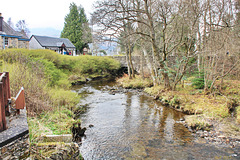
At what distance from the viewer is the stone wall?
2.08 metres

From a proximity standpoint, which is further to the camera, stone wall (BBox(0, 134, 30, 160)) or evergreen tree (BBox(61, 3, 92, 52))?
evergreen tree (BBox(61, 3, 92, 52))

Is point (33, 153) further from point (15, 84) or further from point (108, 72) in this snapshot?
point (108, 72)

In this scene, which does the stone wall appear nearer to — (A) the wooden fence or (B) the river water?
(A) the wooden fence

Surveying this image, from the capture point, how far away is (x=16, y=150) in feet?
7.30

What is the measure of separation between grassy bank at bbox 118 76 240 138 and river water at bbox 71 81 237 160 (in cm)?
66

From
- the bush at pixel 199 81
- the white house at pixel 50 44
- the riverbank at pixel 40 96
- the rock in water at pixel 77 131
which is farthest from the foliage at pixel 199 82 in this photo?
the white house at pixel 50 44

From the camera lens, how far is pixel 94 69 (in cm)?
2661

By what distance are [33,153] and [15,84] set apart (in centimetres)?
394

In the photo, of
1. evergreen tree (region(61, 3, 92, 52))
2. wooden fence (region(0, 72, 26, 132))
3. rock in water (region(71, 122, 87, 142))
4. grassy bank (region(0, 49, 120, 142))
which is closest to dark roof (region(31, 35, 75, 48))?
evergreen tree (region(61, 3, 92, 52))

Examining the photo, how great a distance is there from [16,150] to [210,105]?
889 cm

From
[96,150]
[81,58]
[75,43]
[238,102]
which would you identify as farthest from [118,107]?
[75,43]

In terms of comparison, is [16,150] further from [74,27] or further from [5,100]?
[74,27]

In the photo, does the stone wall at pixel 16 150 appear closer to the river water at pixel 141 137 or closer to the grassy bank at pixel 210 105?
the river water at pixel 141 137

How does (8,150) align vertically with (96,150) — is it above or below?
above
